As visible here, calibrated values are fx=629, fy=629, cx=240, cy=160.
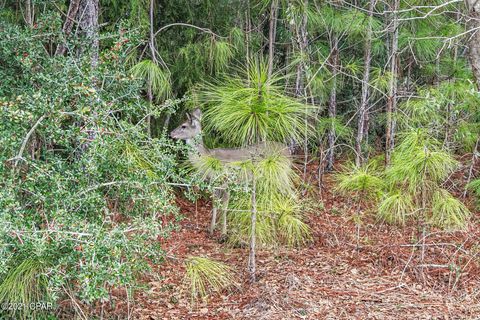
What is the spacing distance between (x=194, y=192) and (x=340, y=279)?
5.38 feet

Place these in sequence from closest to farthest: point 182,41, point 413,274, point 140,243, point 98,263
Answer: point 98,263
point 140,243
point 413,274
point 182,41

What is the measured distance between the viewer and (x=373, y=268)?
6344mm

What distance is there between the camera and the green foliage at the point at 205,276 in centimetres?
539

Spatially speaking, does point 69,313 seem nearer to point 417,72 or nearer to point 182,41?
point 182,41

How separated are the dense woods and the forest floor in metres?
0.02

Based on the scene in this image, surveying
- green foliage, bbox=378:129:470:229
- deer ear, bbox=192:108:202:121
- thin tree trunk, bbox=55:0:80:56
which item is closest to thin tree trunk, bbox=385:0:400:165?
green foliage, bbox=378:129:470:229

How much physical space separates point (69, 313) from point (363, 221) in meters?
4.03

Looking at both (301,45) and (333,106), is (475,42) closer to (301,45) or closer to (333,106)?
(301,45)

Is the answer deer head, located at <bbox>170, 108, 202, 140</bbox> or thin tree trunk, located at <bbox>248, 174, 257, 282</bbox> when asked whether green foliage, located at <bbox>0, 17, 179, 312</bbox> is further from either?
deer head, located at <bbox>170, 108, 202, 140</bbox>

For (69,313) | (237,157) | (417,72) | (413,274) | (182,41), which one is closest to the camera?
(69,313)

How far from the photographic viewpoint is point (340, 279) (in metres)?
6.08

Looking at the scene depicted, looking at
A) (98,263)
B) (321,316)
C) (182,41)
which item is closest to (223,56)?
(182,41)

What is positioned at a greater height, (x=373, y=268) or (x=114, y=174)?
(x=114, y=174)

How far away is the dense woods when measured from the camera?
173 inches
